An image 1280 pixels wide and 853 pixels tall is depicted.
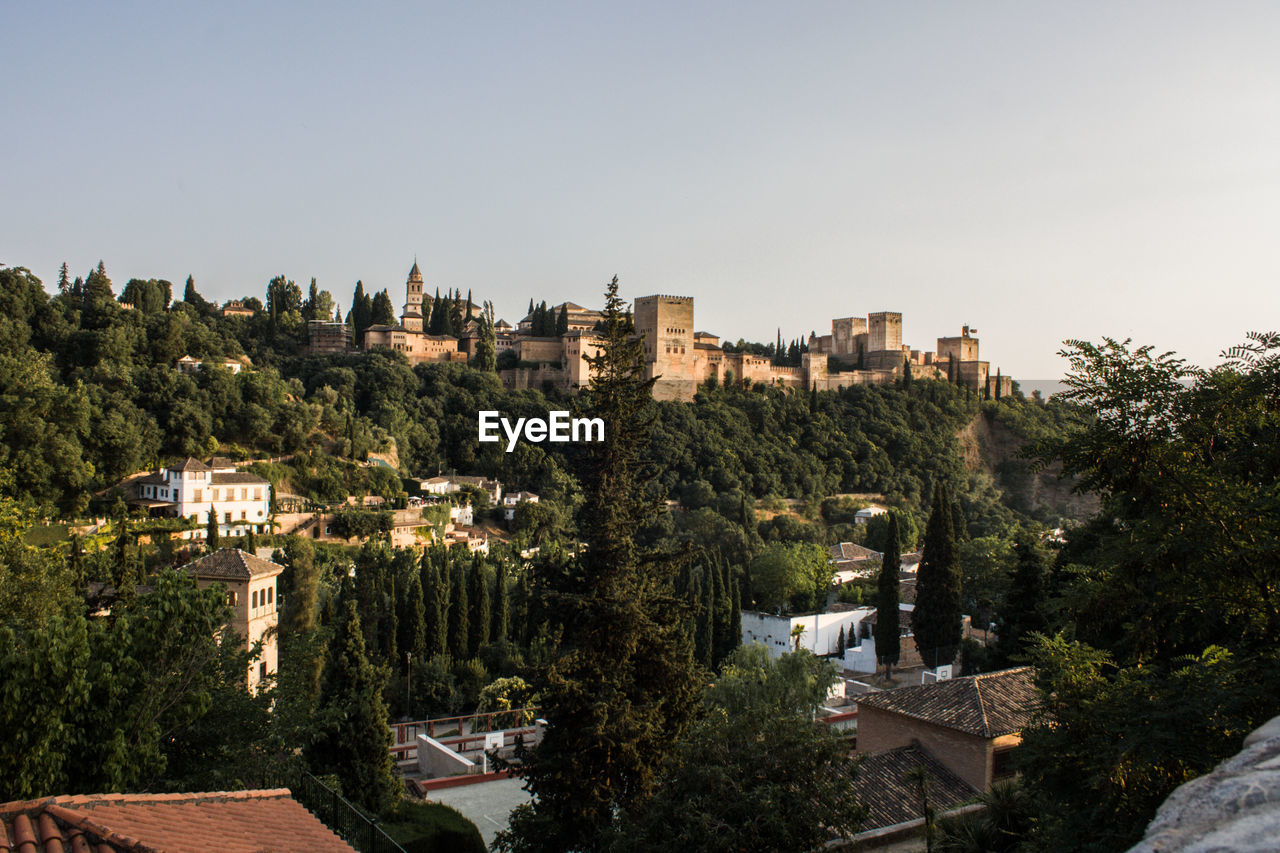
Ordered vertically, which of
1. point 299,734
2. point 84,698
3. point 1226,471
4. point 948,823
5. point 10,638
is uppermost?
Answer: point 1226,471

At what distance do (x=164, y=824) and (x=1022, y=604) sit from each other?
738 inches

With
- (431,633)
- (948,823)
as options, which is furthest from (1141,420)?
(431,633)

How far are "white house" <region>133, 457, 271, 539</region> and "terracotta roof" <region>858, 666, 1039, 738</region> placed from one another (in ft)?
98.0

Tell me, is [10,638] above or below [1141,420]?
below

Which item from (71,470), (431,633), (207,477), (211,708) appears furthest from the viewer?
(207,477)

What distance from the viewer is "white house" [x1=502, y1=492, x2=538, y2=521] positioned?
154 feet

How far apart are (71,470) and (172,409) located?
25.8ft

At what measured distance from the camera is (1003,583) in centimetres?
2745

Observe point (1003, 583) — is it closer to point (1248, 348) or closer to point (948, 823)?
point (948, 823)

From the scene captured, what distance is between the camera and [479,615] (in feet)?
89.3

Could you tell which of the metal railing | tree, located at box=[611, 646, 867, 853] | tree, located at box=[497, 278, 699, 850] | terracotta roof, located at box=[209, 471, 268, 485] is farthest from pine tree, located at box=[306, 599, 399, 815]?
terracotta roof, located at box=[209, 471, 268, 485]

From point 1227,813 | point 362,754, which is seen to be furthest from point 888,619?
point 1227,813

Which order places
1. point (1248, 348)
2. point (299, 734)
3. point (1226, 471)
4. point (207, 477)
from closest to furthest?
point (1226, 471) → point (1248, 348) → point (299, 734) → point (207, 477)

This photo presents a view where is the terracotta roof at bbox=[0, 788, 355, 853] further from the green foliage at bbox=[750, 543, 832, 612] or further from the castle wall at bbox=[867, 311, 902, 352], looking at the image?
the castle wall at bbox=[867, 311, 902, 352]
